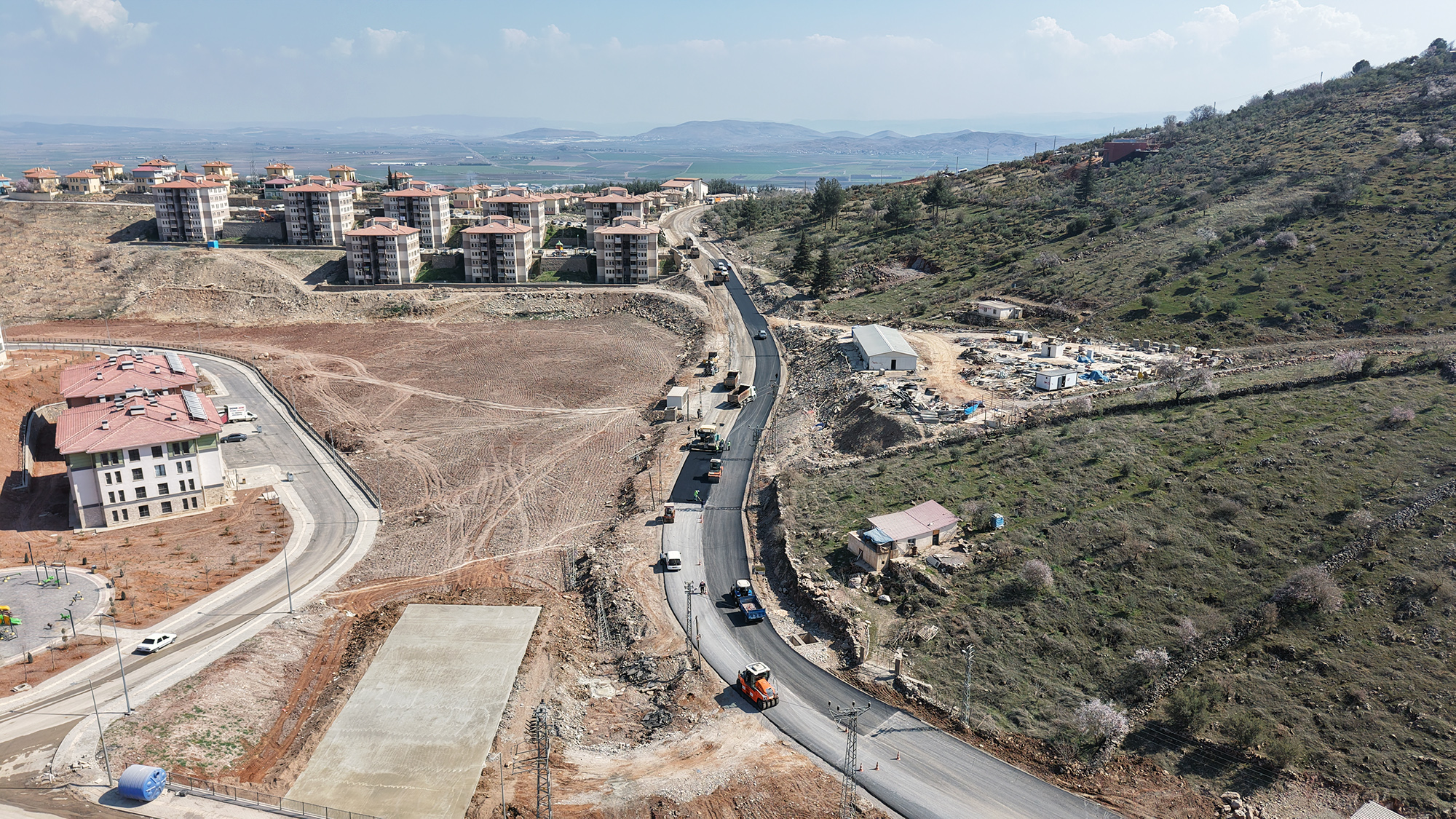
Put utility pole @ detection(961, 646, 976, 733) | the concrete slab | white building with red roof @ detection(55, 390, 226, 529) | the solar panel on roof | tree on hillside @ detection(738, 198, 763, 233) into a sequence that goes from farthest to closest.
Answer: tree on hillside @ detection(738, 198, 763, 233)
the solar panel on roof
white building with red roof @ detection(55, 390, 226, 529)
utility pole @ detection(961, 646, 976, 733)
the concrete slab

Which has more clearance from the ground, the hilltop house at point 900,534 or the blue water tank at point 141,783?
A: the hilltop house at point 900,534

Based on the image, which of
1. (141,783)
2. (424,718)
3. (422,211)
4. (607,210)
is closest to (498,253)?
(607,210)

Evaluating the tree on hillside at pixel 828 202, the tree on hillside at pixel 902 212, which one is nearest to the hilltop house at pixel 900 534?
the tree on hillside at pixel 902 212

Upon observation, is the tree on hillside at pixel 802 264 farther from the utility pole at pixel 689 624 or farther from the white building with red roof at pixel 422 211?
the utility pole at pixel 689 624

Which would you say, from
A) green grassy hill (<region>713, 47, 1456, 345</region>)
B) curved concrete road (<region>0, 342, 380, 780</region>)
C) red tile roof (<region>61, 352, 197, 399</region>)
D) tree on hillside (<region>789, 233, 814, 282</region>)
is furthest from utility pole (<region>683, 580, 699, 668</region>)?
tree on hillside (<region>789, 233, 814, 282</region>)

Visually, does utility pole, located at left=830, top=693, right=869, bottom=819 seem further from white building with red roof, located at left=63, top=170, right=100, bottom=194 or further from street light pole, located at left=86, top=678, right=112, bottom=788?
white building with red roof, located at left=63, top=170, right=100, bottom=194

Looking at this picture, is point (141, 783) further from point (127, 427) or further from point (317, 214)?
point (317, 214)

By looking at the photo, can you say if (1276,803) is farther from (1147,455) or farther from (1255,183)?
(1255,183)
